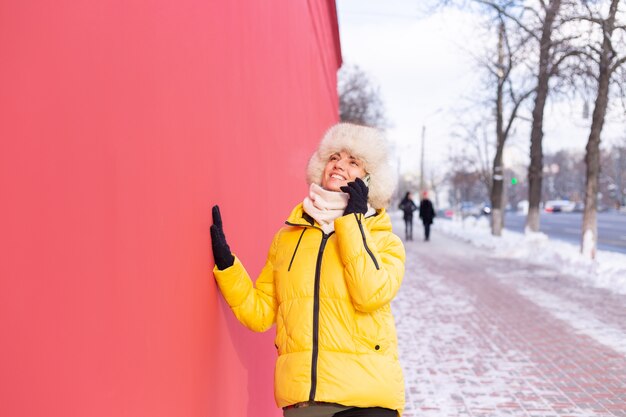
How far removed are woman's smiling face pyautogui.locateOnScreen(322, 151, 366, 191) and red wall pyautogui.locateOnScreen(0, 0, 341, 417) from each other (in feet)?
1.42

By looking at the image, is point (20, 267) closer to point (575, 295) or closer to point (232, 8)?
point (232, 8)

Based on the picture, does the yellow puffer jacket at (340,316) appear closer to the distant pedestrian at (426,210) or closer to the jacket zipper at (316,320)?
the jacket zipper at (316,320)

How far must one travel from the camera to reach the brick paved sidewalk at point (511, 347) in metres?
5.51

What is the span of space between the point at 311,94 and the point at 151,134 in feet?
23.0

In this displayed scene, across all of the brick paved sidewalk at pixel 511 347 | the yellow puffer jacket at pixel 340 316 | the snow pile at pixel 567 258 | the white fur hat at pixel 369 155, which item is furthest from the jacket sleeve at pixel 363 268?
the snow pile at pixel 567 258

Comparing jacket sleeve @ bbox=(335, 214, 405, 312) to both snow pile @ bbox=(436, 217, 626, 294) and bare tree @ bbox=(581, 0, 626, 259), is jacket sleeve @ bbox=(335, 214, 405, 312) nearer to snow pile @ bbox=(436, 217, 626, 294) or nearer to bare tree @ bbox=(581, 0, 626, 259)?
snow pile @ bbox=(436, 217, 626, 294)

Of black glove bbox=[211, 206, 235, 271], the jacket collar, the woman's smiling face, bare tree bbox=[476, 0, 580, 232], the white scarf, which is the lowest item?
black glove bbox=[211, 206, 235, 271]

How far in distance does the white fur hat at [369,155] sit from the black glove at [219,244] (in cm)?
46

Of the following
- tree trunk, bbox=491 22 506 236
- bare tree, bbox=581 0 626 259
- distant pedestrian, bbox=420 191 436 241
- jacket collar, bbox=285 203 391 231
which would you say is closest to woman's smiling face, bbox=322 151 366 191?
jacket collar, bbox=285 203 391 231

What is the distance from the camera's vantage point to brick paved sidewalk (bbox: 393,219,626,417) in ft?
18.1

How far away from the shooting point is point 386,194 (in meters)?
Result: 2.74

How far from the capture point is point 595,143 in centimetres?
1580

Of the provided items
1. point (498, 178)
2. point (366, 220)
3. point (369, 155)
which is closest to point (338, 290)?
point (366, 220)

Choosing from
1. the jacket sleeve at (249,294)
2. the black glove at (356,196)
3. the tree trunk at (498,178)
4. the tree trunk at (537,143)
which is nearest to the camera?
the black glove at (356,196)
